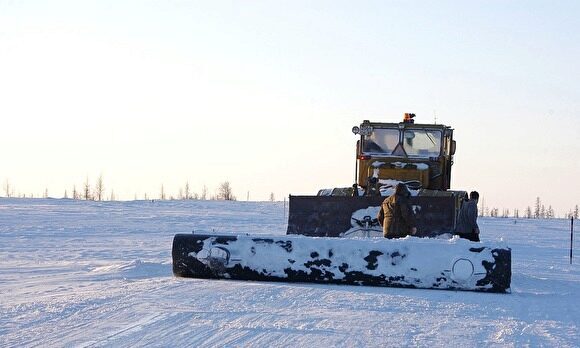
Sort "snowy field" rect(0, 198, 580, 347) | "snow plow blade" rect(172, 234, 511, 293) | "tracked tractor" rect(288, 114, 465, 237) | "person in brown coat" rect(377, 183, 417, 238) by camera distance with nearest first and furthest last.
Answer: "snowy field" rect(0, 198, 580, 347), "snow plow blade" rect(172, 234, 511, 293), "person in brown coat" rect(377, 183, 417, 238), "tracked tractor" rect(288, 114, 465, 237)

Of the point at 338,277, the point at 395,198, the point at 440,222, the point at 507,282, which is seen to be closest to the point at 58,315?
the point at 338,277

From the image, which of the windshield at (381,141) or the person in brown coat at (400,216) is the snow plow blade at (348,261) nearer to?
the person in brown coat at (400,216)

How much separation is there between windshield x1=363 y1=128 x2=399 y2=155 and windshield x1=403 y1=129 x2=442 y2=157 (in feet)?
0.62

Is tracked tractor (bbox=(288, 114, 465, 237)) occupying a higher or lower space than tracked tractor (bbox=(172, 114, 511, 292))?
higher

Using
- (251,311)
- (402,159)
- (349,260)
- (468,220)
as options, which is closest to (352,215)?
(468,220)

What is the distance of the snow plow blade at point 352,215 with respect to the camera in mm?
12031

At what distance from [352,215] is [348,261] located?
3.37m

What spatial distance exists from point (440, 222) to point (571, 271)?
2.46m

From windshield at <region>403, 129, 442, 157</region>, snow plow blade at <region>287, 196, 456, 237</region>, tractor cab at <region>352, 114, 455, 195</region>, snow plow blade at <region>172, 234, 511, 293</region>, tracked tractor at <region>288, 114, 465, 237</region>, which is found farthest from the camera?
windshield at <region>403, 129, 442, 157</region>

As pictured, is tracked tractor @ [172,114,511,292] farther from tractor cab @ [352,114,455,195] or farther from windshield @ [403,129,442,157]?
windshield @ [403,129,442,157]

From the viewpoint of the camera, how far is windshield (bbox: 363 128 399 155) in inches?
571

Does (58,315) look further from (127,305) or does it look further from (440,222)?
(440,222)

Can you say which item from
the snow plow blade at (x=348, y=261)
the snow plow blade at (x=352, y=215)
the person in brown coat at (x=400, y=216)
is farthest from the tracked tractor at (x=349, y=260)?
the snow plow blade at (x=352, y=215)

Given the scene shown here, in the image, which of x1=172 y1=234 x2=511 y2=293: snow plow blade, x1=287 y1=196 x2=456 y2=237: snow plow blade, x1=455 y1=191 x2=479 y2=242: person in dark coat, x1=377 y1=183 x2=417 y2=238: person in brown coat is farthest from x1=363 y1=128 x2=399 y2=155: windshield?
Result: x1=172 y1=234 x2=511 y2=293: snow plow blade
